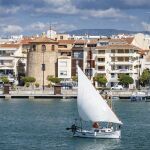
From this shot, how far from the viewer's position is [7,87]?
413ft

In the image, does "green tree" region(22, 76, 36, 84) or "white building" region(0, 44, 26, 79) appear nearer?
"green tree" region(22, 76, 36, 84)

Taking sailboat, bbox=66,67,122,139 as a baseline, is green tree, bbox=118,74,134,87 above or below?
above

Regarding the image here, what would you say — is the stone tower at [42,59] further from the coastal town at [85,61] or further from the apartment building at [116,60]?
the apartment building at [116,60]

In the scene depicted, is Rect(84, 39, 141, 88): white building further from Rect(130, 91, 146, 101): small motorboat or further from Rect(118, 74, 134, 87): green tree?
Rect(130, 91, 146, 101): small motorboat

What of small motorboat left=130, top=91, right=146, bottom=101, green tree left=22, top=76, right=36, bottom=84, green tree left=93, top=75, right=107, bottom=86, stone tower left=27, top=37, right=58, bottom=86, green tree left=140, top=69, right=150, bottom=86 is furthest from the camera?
stone tower left=27, top=37, right=58, bottom=86

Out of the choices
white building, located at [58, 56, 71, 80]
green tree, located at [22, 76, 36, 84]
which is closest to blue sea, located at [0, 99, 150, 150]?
green tree, located at [22, 76, 36, 84]

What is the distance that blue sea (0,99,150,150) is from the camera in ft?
209

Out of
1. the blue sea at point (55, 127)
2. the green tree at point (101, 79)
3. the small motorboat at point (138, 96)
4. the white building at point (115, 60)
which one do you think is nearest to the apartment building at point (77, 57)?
the white building at point (115, 60)

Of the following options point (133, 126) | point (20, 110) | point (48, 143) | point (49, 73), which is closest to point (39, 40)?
point (49, 73)

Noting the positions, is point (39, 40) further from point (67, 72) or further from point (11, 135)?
point (11, 135)

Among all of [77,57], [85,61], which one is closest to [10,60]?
[77,57]

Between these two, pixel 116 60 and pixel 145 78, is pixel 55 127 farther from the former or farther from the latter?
pixel 116 60

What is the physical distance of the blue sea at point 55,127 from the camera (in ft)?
209

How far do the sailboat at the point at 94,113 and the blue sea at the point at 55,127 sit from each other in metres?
0.59
